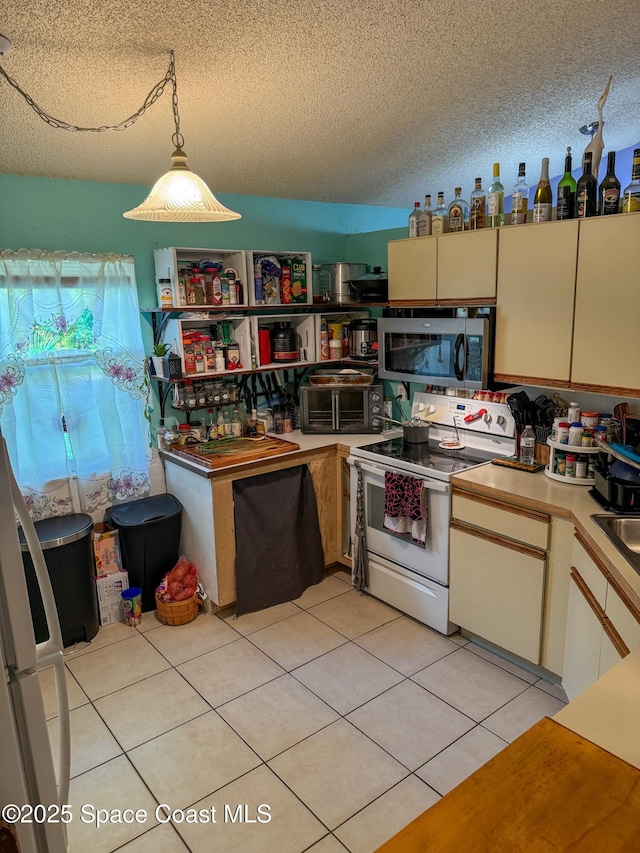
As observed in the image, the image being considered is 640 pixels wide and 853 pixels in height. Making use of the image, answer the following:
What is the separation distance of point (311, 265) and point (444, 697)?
271cm

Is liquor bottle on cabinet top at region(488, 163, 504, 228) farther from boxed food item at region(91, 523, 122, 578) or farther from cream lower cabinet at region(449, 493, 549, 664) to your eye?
boxed food item at region(91, 523, 122, 578)

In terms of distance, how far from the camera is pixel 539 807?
1014mm

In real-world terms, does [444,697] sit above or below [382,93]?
below

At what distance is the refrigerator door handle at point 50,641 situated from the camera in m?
1.20

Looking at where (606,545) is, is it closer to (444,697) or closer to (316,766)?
(444,697)

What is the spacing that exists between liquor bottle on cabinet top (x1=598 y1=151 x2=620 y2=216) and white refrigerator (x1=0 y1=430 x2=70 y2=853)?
7.92ft

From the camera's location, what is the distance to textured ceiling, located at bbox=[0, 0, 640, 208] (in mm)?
1478

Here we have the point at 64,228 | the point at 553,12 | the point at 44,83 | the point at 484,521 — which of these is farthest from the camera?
the point at 64,228

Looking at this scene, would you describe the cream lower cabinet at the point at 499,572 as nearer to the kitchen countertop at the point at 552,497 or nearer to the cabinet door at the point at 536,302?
the kitchen countertop at the point at 552,497

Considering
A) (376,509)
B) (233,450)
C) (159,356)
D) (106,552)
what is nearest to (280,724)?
(376,509)

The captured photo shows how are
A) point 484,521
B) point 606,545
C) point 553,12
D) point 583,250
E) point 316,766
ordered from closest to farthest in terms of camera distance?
point 553,12 < point 606,545 < point 316,766 < point 583,250 < point 484,521

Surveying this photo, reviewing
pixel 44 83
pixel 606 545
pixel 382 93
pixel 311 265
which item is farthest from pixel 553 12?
pixel 311 265

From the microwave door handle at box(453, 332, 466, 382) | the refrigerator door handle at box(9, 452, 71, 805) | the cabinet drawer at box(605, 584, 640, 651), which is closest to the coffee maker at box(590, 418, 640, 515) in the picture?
the cabinet drawer at box(605, 584, 640, 651)

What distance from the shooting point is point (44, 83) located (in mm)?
1787
